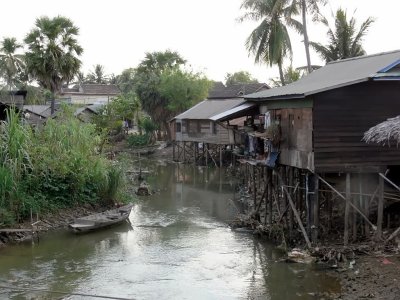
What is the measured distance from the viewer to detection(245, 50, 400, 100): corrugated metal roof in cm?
1134

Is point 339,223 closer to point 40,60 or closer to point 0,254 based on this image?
point 0,254

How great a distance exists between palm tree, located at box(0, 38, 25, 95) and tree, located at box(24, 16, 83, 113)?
8010 mm

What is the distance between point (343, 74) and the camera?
1323 centimetres

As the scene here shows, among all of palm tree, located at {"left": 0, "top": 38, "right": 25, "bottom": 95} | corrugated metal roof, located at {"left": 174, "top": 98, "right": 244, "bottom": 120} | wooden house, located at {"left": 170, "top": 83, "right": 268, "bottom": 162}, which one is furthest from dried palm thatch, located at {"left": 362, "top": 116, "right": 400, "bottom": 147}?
palm tree, located at {"left": 0, "top": 38, "right": 25, "bottom": 95}

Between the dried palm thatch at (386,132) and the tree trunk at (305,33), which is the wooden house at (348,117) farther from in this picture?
the tree trunk at (305,33)

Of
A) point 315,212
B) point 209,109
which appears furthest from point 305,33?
point 315,212

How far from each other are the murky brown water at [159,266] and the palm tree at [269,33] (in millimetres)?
12199

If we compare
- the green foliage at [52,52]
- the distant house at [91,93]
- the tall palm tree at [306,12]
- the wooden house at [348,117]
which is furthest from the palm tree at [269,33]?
the distant house at [91,93]

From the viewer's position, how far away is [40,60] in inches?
1056

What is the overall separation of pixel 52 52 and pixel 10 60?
31.7 feet

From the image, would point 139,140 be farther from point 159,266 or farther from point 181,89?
point 159,266

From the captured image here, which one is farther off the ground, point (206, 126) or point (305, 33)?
point (305, 33)

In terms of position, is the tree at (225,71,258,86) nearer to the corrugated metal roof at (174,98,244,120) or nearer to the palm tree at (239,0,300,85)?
the corrugated metal roof at (174,98,244,120)

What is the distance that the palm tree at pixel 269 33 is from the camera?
27344mm
